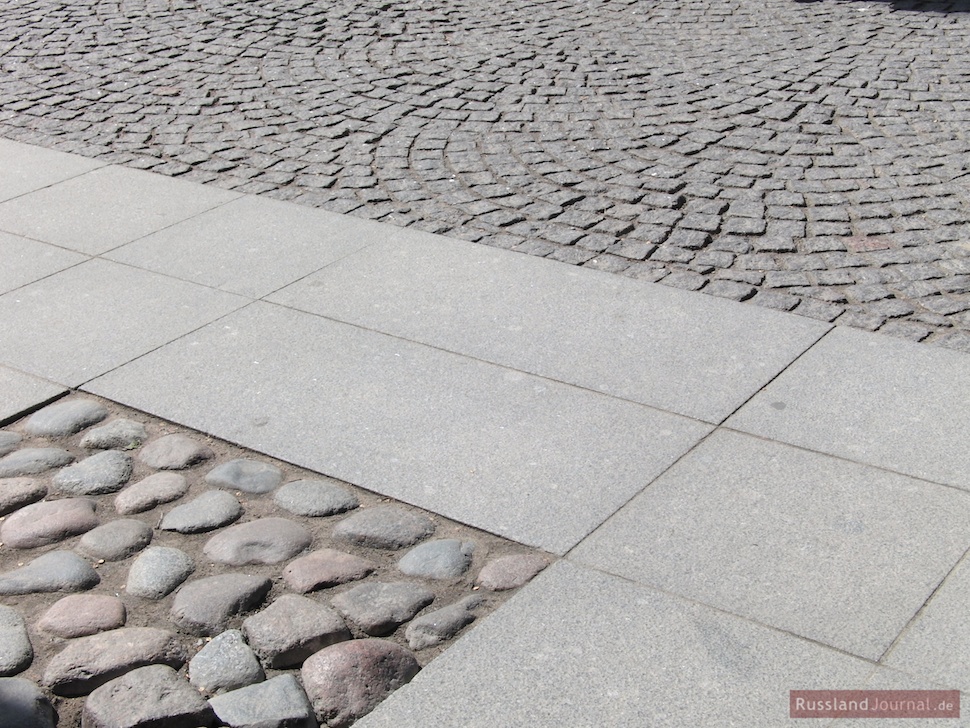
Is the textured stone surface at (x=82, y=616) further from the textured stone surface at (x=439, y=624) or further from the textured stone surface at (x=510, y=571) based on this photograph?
the textured stone surface at (x=510, y=571)

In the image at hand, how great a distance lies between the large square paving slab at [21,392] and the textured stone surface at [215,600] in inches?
57.3

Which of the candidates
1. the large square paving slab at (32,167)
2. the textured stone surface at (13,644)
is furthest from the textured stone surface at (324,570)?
the large square paving slab at (32,167)

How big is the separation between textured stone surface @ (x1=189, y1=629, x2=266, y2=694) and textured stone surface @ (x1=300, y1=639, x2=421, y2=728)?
0.15 metres

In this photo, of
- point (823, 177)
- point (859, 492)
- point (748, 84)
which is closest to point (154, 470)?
point (859, 492)

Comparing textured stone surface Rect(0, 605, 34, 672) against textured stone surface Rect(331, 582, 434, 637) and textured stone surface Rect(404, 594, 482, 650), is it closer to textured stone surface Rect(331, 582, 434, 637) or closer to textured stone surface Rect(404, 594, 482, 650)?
textured stone surface Rect(331, 582, 434, 637)

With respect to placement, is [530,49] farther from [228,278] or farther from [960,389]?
[960,389]

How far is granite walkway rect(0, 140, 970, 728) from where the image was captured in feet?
10.7

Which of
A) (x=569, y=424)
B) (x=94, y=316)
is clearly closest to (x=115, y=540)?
(x=569, y=424)

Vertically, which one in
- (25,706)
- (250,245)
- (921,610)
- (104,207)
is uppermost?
(104,207)

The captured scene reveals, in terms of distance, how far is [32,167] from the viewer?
741 centimetres

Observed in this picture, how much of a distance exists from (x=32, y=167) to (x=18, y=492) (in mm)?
3832

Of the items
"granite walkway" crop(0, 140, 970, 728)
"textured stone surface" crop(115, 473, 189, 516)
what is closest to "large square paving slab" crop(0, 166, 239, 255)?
"granite walkway" crop(0, 140, 970, 728)

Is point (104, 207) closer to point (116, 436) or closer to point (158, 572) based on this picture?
point (116, 436)

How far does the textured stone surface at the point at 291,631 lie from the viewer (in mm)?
3363
